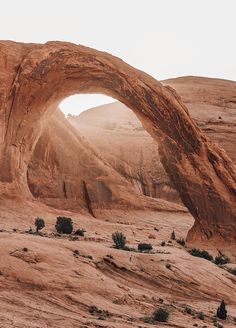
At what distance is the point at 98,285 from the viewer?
1494 cm

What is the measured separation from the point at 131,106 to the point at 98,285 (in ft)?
56.5

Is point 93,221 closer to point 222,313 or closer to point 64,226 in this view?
point 64,226

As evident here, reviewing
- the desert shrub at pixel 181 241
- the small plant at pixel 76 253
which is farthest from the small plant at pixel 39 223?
the desert shrub at pixel 181 241

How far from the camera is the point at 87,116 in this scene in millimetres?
75188

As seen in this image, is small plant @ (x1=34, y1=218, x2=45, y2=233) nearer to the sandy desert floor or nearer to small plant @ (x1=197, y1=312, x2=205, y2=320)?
the sandy desert floor

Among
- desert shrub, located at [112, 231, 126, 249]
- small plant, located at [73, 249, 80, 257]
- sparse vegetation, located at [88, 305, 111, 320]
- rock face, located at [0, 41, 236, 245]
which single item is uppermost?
rock face, located at [0, 41, 236, 245]

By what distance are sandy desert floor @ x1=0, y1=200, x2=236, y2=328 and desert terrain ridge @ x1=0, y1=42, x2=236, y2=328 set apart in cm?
4

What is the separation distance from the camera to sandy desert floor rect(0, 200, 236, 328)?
490 inches

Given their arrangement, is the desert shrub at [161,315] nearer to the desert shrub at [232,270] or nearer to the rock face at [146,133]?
the desert shrub at [232,270]

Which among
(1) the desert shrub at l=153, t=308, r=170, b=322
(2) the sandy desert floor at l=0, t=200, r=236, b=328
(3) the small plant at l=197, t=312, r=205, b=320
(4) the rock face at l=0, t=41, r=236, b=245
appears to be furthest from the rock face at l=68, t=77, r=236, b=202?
(1) the desert shrub at l=153, t=308, r=170, b=322

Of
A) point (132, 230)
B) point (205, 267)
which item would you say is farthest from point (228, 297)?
point (132, 230)

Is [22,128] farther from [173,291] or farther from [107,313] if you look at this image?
[107,313]

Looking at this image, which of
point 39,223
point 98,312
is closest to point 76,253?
point 98,312

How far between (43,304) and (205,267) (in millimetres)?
8938
